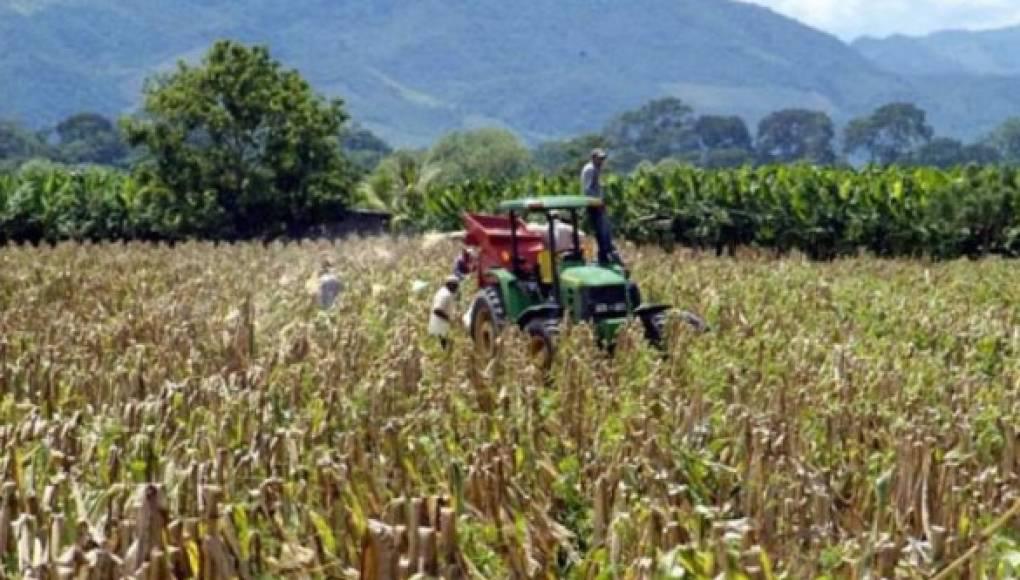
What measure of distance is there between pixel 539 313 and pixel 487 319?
692 millimetres

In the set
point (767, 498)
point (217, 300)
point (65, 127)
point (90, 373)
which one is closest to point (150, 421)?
point (90, 373)

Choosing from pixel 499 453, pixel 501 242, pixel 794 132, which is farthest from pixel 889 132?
pixel 499 453

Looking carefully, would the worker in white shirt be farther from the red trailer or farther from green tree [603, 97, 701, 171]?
green tree [603, 97, 701, 171]

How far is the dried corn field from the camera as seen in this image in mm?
3475

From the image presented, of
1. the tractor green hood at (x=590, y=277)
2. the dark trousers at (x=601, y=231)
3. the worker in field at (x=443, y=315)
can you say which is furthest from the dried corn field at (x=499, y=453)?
the dark trousers at (x=601, y=231)

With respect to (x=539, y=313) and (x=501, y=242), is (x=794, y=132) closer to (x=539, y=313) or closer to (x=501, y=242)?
(x=501, y=242)

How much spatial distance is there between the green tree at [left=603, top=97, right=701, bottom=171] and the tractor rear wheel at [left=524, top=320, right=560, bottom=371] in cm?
16019

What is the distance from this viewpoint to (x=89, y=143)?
13275cm

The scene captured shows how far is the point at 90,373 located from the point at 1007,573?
475cm

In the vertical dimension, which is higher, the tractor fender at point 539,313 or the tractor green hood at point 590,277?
the tractor green hood at point 590,277

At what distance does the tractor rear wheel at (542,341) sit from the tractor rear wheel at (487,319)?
33 centimetres

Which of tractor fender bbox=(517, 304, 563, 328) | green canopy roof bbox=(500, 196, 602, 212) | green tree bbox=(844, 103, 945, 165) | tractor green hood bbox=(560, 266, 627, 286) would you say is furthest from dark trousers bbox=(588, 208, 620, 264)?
green tree bbox=(844, 103, 945, 165)

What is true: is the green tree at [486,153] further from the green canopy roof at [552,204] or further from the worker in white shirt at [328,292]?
the green canopy roof at [552,204]

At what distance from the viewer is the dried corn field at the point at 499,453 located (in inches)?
137
